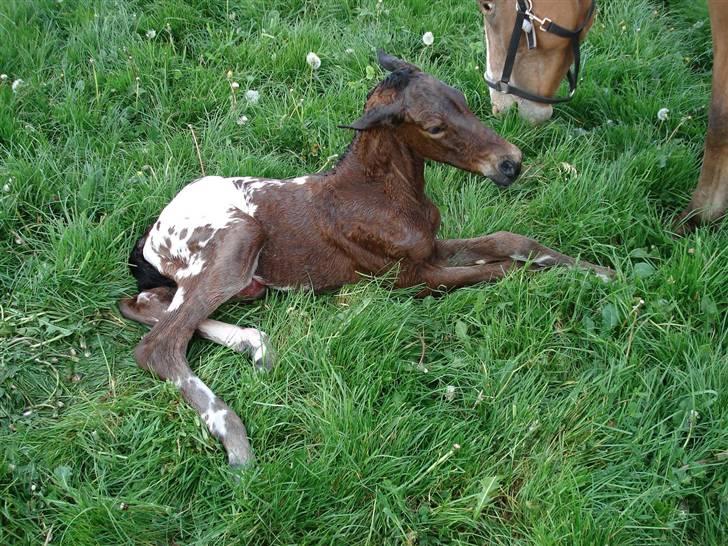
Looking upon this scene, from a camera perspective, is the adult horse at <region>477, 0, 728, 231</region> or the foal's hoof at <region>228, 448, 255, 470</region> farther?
the adult horse at <region>477, 0, 728, 231</region>

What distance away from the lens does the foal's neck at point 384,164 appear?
12.8 ft

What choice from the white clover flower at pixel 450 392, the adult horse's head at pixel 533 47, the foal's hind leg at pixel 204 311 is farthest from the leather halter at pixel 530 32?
the white clover flower at pixel 450 392

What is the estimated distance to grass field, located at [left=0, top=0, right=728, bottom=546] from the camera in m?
3.06

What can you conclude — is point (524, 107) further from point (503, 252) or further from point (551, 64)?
point (503, 252)

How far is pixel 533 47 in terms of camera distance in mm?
4535

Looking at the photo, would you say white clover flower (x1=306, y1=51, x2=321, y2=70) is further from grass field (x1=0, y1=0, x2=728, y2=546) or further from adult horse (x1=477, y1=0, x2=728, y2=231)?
adult horse (x1=477, y1=0, x2=728, y2=231)

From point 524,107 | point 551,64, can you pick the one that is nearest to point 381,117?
point 551,64

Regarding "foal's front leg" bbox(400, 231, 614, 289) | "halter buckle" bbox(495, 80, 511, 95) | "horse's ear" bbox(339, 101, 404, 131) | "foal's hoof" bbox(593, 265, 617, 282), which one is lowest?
"foal's front leg" bbox(400, 231, 614, 289)

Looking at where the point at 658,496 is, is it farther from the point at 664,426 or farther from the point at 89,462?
the point at 89,462

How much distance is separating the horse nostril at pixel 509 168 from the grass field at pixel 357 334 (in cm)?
57

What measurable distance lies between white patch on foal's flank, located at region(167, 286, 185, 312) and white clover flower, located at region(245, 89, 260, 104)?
1.88 meters

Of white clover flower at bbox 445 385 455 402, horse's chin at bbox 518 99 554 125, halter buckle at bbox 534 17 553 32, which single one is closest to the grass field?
white clover flower at bbox 445 385 455 402

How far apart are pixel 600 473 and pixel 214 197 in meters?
2.36

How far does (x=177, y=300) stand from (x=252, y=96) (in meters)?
2.00
